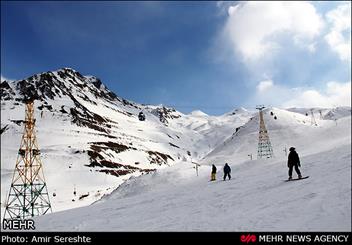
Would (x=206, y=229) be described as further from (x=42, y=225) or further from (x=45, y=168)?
(x=45, y=168)

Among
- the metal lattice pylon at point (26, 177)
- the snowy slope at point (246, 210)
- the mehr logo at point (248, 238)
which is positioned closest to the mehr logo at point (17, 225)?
the snowy slope at point (246, 210)

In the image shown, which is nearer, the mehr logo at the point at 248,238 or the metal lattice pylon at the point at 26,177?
the mehr logo at the point at 248,238

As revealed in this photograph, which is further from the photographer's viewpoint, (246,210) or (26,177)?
(26,177)

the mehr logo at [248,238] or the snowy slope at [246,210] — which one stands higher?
the snowy slope at [246,210]

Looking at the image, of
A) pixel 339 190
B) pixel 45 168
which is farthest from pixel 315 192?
pixel 45 168

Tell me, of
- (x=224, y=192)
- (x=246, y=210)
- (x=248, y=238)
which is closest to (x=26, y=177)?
(x=224, y=192)

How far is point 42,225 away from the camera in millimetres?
20984

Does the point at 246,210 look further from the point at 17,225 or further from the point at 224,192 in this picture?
the point at 17,225

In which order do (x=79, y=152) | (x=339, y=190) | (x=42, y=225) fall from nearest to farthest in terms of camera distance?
(x=339, y=190) < (x=42, y=225) < (x=79, y=152)

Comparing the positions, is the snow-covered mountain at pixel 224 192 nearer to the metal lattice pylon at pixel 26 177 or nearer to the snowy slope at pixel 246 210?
the snowy slope at pixel 246 210

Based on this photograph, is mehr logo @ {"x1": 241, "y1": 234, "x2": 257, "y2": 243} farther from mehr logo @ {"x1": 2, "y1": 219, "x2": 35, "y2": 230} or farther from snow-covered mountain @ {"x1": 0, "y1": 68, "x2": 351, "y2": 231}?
mehr logo @ {"x1": 2, "y1": 219, "x2": 35, "y2": 230}

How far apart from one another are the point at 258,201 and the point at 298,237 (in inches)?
260

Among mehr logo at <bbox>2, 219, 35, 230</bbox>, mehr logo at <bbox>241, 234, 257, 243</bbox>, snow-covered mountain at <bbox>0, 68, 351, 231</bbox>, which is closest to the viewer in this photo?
mehr logo at <bbox>241, 234, 257, 243</bbox>

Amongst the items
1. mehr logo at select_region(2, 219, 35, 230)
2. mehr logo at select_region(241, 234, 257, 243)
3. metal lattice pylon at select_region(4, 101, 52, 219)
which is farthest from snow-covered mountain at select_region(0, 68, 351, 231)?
metal lattice pylon at select_region(4, 101, 52, 219)
